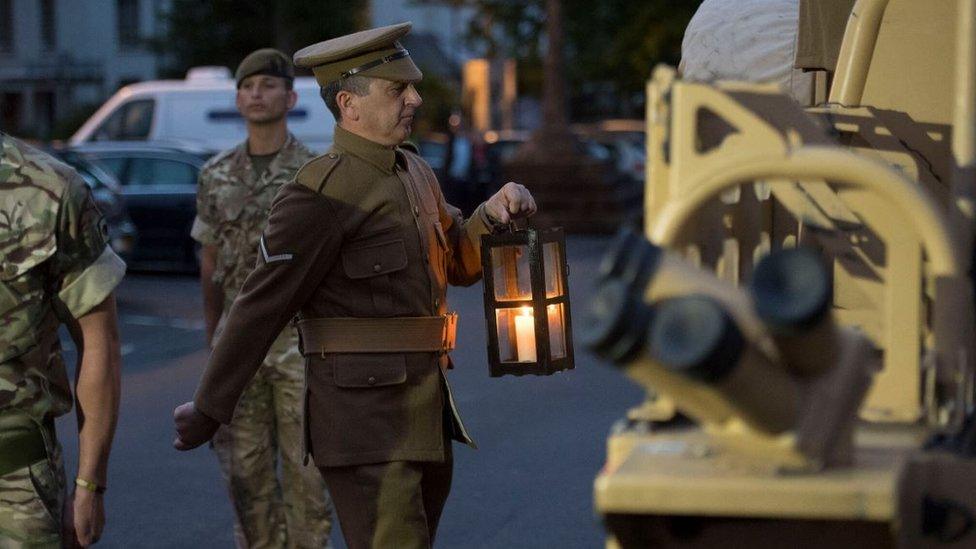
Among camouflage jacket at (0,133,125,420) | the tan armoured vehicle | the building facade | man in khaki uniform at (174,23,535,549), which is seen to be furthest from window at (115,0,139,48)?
the tan armoured vehicle

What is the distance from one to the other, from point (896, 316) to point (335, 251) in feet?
7.10

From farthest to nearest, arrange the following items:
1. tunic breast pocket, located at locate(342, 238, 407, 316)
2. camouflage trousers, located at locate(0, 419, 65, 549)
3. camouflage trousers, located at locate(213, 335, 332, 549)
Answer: camouflage trousers, located at locate(213, 335, 332, 549), tunic breast pocket, located at locate(342, 238, 407, 316), camouflage trousers, located at locate(0, 419, 65, 549)

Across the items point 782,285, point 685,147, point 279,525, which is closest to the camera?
point 782,285

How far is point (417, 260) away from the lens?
504cm

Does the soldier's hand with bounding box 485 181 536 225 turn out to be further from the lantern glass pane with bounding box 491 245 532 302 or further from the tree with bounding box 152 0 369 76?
the tree with bounding box 152 0 369 76

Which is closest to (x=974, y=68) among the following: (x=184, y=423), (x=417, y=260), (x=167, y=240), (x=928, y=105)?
(x=928, y=105)

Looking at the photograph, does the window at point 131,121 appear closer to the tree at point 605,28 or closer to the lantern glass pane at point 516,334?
the tree at point 605,28

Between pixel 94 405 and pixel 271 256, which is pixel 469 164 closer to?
pixel 271 256

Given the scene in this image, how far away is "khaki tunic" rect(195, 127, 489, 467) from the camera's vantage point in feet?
16.1

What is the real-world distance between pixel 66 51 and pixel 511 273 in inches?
2250

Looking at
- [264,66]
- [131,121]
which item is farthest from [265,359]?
[131,121]

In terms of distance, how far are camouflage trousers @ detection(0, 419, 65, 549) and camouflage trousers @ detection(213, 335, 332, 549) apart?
7.46 feet

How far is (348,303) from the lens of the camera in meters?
4.95

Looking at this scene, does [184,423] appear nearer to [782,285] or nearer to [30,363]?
[30,363]
